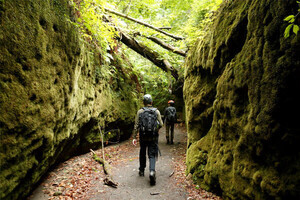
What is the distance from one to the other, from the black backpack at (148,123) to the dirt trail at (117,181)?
5.03 ft

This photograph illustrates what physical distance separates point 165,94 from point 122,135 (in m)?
8.61

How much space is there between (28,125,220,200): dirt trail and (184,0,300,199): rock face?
0.75 meters

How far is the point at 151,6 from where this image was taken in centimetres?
1148

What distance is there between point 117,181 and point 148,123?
2.09 meters

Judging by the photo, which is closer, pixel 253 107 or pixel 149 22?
pixel 253 107

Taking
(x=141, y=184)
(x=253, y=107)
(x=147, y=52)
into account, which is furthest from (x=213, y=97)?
(x=147, y=52)

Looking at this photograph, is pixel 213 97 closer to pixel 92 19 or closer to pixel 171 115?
pixel 92 19

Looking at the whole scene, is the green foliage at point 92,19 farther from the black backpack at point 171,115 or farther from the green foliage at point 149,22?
the black backpack at point 171,115

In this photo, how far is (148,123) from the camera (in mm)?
5316

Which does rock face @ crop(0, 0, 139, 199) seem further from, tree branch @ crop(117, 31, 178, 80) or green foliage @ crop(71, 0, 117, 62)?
tree branch @ crop(117, 31, 178, 80)

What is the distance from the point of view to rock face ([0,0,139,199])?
2730 mm

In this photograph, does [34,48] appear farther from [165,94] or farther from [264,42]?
[165,94]

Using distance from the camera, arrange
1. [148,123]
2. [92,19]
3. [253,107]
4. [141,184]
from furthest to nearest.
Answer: [92,19] < [148,123] < [141,184] < [253,107]

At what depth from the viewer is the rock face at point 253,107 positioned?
7.95ft
